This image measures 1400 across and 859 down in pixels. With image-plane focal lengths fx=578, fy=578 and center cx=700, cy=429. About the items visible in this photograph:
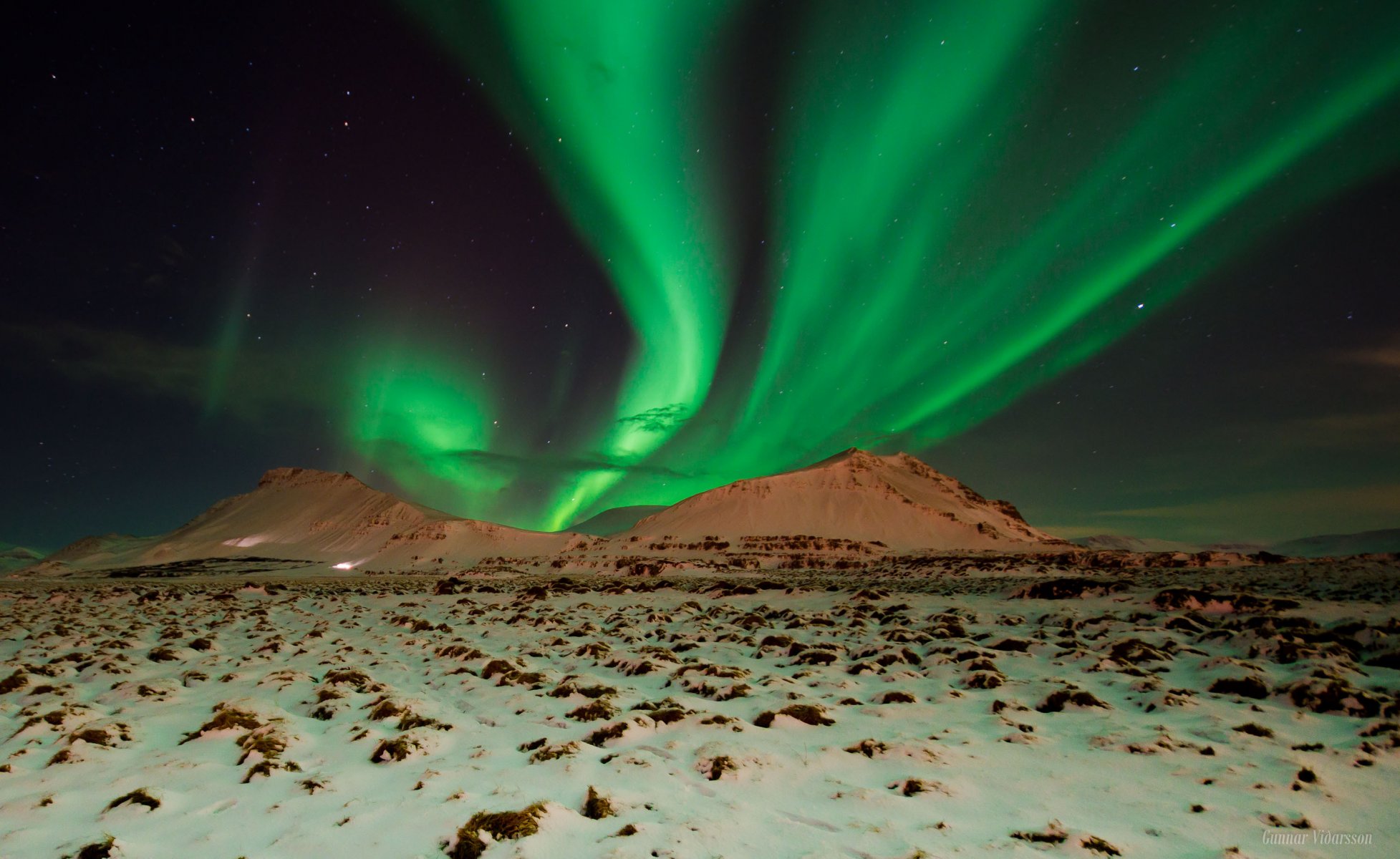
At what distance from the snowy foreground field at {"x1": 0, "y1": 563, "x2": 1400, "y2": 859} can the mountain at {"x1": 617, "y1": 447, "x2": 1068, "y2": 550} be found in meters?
104

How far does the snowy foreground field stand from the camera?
4.98m

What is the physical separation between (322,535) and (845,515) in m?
109

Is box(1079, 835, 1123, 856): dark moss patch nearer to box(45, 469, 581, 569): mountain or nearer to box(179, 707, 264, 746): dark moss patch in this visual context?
box(179, 707, 264, 746): dark moss patch

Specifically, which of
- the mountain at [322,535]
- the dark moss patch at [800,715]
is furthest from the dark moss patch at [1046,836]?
the mountain at [322,535]

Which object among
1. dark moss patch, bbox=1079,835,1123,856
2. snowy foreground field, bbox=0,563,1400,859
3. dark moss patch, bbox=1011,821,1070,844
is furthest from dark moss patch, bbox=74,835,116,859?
dark moss patch, bbox=1079,835,1123,856

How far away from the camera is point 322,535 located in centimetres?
11538

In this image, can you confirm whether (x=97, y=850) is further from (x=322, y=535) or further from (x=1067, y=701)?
(x=322, y=535)

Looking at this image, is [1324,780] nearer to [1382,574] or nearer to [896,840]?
[896,840]

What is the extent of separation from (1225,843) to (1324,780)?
2.22m

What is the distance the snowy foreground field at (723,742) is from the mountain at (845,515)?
103803 mm

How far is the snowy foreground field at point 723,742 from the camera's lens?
16.3ft

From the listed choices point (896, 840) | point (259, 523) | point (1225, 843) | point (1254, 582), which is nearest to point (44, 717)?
point (896, 840)

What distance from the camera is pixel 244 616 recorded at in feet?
70.6

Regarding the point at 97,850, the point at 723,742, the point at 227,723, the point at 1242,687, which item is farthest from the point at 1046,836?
the point at 227,723
